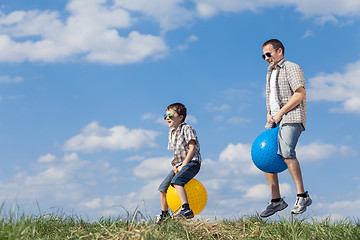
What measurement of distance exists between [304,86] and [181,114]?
2.25 meters

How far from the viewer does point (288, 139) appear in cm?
662

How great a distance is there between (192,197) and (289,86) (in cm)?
255

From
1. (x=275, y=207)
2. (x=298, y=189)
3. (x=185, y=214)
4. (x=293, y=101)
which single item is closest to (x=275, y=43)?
(x=293, y=101)

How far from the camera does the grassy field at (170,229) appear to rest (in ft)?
16.9

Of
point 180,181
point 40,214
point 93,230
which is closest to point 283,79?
point 180,181

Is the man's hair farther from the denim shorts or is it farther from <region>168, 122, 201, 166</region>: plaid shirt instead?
the denim shorts

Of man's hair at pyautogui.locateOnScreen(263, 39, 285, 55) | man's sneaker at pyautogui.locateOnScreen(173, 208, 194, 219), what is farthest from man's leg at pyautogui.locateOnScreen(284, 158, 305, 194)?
man's hair at pyautogui.locateOnScreen(263, 39, 285, 55)

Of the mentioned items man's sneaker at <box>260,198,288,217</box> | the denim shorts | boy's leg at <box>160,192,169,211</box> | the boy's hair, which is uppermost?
the boy's hair

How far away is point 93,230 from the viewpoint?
5934 millimetres

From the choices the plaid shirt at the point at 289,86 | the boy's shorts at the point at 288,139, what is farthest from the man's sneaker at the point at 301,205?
the plaid shirt at the point at 289,86

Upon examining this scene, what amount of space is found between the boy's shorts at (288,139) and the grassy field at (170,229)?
1068 mm

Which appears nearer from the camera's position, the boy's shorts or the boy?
the boy's shorts

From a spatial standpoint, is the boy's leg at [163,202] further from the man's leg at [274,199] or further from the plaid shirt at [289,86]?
the plaid shirt at [289,86]

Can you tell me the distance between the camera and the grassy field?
16.9 feet
